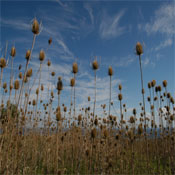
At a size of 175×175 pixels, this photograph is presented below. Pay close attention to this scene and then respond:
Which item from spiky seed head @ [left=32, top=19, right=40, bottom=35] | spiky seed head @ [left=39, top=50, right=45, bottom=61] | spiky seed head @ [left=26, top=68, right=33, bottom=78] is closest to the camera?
spiky seed head @ [left=32, top=19, right=40, bottom=35]

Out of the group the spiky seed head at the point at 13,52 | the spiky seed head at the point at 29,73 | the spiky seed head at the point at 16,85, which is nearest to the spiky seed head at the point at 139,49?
the spiky seed head at the point at 29,73

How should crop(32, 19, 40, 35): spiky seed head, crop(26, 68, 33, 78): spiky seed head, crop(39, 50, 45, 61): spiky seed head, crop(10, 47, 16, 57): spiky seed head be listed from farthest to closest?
crop(26, 68, 33, 78): spiky seed head < crop(39, 50, 45, 61): spiky seed head < crop(10, 47, 16, 57): spiky seed head < crop(32, 19, 40, 35): spiky seed head

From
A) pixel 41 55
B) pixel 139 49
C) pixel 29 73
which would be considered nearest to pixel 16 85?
pixel 29 73

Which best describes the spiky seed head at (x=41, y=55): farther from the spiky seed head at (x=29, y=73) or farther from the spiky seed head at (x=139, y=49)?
the spiky seed head at (x=139, y=49)

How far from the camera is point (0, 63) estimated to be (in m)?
2.81

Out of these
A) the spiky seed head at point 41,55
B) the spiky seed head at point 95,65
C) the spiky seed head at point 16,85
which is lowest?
the spiky seed head at point 16,85

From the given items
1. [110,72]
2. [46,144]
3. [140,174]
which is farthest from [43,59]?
[140,174]

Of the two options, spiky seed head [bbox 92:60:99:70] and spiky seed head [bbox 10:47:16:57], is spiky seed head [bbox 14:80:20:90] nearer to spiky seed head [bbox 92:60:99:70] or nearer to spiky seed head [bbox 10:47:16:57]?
spiky seed head [bbox 10:47:16:57]

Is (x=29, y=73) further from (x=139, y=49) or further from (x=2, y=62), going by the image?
(x=139, y=49)

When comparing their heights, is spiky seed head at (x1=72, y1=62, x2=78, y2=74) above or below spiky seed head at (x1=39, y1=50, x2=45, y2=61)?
below

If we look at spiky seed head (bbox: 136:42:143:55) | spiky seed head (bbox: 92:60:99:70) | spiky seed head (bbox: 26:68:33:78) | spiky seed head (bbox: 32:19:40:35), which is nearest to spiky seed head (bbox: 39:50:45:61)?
spiky seed head (bbox: 26:68:33:78)

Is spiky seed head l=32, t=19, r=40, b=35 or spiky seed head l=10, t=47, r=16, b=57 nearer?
spiky seed head l=32, t=19, r=40, b=35

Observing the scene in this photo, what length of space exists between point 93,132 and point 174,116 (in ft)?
15.2

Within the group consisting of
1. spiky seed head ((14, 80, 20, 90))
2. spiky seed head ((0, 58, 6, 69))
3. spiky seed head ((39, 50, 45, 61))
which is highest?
spiky seed head ((39, 50, 45, 61))
